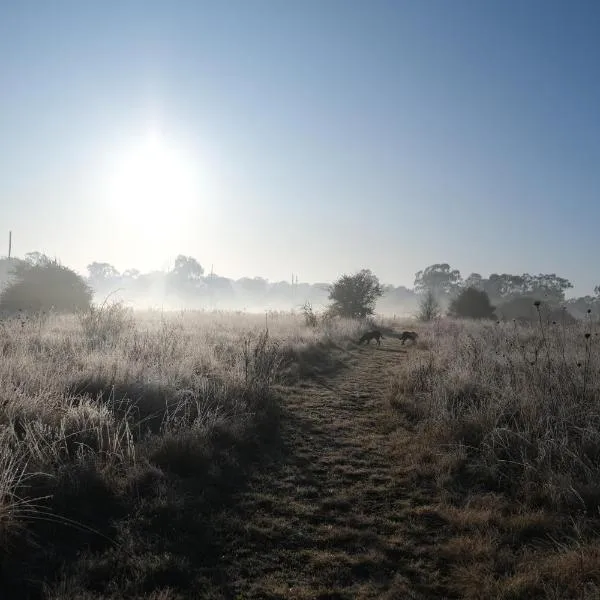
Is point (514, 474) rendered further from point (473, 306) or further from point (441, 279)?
point (441, 279)

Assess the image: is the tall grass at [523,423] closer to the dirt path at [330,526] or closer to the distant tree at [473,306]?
the dirt path at [330,526]

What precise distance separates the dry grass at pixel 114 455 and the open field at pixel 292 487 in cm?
2

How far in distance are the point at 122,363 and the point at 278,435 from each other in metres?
2.80

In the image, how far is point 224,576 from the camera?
2629 millimetres

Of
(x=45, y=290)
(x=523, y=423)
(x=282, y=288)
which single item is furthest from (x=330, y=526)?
(x=282, y=288)

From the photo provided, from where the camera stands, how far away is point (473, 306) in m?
30.6

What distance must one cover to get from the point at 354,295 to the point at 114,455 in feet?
74.4

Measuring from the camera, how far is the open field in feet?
8.48

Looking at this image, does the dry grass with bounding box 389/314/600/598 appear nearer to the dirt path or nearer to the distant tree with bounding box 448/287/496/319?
the dirt path

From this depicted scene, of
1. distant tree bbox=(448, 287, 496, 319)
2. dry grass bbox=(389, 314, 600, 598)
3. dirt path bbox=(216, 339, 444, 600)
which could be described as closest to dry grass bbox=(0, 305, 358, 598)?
dirt path bbox=(216, 339, 444, 600)

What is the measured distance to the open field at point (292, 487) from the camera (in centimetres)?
259

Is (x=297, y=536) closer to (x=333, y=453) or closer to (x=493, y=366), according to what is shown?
(x=333, y=453)

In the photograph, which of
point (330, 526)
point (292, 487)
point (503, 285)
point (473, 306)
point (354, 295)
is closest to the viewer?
point (330, 526)

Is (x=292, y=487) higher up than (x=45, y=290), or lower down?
lower down
